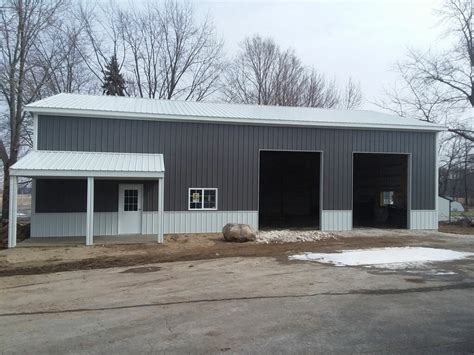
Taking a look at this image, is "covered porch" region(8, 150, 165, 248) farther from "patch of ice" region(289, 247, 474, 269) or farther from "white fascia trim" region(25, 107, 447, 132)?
"patch of ice" region(289, 247, 474, 269)

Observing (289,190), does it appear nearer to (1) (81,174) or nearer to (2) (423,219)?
(2) (423,219)

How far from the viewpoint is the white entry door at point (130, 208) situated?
688 inches

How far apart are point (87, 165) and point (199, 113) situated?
218 inches

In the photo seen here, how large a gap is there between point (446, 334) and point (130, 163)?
41.7 ft

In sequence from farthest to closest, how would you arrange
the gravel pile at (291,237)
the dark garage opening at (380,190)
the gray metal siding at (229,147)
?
the dark garage opening at (380,190)
the gray metal siding at (229,147)
the gravel pile at (291,237)

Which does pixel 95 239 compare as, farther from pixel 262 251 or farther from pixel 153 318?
pixel 153 318

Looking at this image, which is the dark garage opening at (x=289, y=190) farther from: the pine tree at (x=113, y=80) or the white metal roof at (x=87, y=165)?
the pine tree at (x=113, y=80)

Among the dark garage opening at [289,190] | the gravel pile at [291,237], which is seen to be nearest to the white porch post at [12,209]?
the gravel pile at [291,237]

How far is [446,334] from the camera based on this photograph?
5.66 m

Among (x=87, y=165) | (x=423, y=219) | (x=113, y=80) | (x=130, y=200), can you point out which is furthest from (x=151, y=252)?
(x=113, y=80)

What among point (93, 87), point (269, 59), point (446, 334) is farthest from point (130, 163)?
point (269, 59)

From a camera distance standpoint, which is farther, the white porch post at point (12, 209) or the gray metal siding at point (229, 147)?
the gray metal siding at point (229, 147)

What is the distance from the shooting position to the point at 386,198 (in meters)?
23.4

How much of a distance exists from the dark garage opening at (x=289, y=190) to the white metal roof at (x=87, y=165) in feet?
41.5
